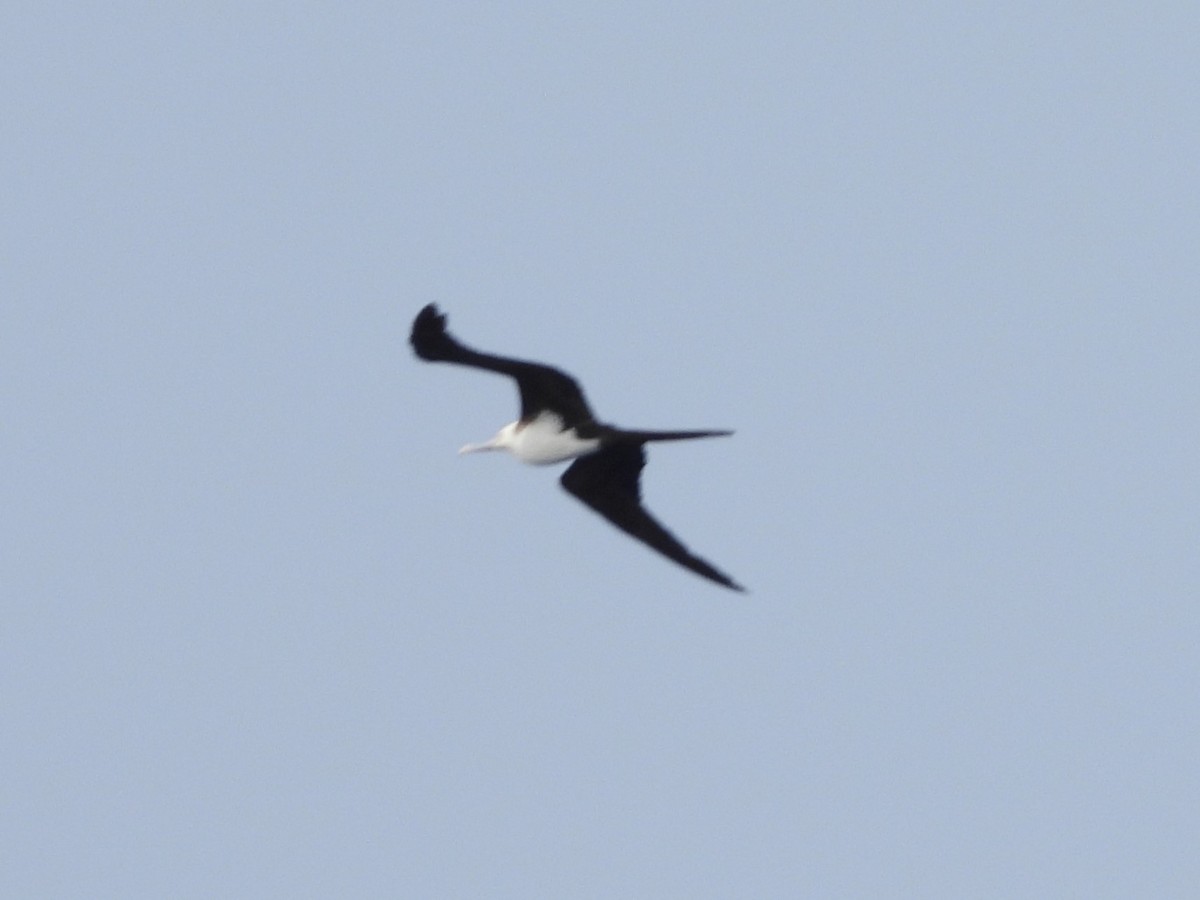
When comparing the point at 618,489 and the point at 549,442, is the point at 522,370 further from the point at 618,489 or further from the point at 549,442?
the point at 618,489

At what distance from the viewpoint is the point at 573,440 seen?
21.3 meters

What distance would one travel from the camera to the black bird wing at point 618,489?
21719 mm

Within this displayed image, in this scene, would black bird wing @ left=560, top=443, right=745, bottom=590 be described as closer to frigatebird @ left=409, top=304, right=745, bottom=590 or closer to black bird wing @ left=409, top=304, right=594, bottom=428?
frigatebird @ left=409, top=304, right=745, bottom=590

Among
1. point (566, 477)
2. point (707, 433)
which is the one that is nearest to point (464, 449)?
point (566, 477)

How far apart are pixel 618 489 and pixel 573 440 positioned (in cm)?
78

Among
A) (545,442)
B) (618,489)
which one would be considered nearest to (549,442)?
(545,442)

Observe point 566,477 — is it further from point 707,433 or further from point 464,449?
point 707,433

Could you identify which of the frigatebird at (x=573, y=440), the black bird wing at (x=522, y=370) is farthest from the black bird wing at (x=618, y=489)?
the black bird wing at (x=522, y=370)

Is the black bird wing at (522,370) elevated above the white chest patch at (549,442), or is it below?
above

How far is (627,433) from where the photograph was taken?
20.8 meters

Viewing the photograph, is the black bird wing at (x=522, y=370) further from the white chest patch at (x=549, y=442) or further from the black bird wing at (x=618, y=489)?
the black bird wing at (x=618, y=489)

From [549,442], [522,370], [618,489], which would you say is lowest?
[618,489]

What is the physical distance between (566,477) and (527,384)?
1.18 metres

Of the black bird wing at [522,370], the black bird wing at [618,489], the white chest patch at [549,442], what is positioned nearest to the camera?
the black bird wing at [522,370]
